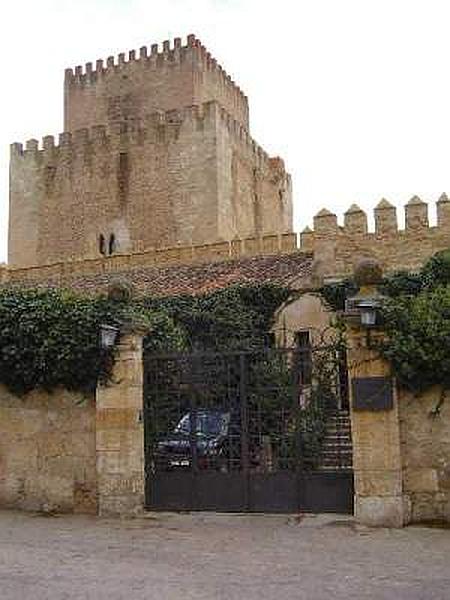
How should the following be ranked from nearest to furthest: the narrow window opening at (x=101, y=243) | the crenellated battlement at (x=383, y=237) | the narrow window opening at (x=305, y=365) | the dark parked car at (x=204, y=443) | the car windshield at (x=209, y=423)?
the narrow window opening at (x=305, y=365)
the dark parked car at (x=204, y=443)
the car windshield at (x=209, y=423)
the crenellated battlement at (x=383, y=237)
the narrow window opening at (x=101, y=243)

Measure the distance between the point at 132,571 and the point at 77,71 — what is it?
3531 cm

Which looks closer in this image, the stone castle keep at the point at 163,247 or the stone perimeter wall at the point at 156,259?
the stone castle keep at the point at 163,247

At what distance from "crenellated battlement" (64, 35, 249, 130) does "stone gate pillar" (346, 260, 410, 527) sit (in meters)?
27.9

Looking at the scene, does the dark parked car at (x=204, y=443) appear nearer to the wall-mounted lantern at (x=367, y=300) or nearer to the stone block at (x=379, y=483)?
the stone block at (x=379, y=483)

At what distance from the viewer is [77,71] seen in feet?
129

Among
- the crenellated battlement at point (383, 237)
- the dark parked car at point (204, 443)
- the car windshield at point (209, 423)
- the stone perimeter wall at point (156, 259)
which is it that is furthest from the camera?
the stone perimeter wall at point (156, 259)

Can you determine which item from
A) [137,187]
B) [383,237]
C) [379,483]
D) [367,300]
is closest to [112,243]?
[137,187]

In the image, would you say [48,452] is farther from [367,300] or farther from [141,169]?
[141,169]

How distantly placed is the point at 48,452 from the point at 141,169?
80.0 ft

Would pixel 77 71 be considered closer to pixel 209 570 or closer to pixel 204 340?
pixel 204 340

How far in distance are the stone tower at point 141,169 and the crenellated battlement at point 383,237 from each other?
11060 mm

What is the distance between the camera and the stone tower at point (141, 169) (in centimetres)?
3369

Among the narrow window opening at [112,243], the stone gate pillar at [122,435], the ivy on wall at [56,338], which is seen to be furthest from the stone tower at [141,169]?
the stone gate pillar at [122,435]

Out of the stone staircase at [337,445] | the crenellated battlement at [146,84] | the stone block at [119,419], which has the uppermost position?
the crenellated battlement at [146,84]
